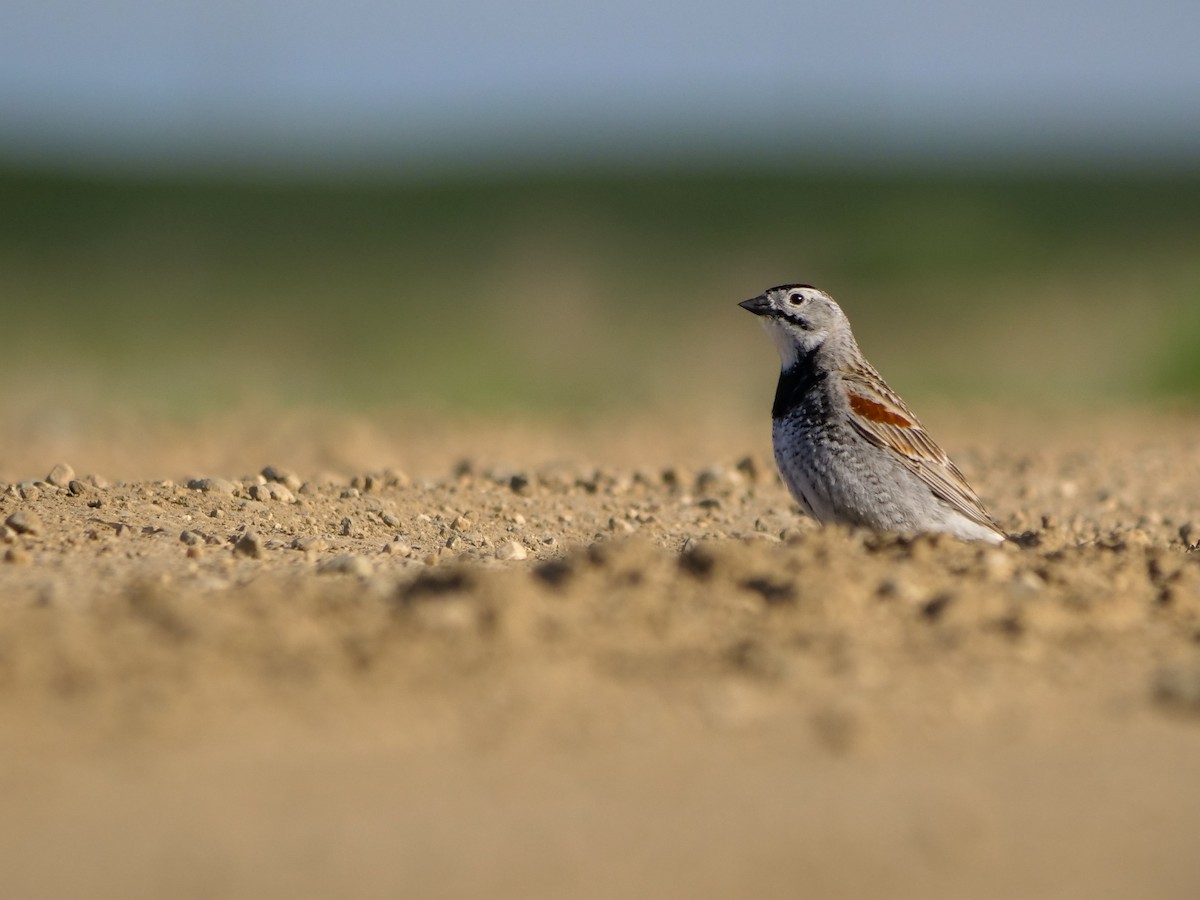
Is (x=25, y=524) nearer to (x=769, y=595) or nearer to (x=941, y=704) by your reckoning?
(x=769, y=595)

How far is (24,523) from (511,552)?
2159 mm

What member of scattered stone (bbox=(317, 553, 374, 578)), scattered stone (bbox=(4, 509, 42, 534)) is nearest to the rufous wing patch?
scattered stone (bbox=(317, 553, 374, 578))

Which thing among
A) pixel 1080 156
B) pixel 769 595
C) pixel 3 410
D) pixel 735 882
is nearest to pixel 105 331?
pixel 3 410

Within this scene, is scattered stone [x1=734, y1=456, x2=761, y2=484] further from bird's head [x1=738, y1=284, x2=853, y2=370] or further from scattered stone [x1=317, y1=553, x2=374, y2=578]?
scattered stone [x1=317, y1=553, x2=374, y2=578]

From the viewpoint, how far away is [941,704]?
5078 mm

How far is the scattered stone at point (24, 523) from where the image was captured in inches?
282

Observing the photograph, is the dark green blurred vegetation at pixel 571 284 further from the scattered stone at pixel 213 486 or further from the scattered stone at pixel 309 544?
the scattered stone at pixel 309 544

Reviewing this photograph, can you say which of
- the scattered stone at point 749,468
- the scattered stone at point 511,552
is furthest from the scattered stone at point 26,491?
the scattered stone at point 749,468

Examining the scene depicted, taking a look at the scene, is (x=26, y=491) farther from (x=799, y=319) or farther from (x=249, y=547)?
(x=799, y=319)

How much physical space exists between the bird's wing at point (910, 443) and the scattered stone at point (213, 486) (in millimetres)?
3193

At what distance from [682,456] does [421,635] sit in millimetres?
7268

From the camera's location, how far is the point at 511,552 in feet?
24.0

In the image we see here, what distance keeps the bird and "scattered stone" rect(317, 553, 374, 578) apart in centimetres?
252

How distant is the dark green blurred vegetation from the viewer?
2181 centimetres
